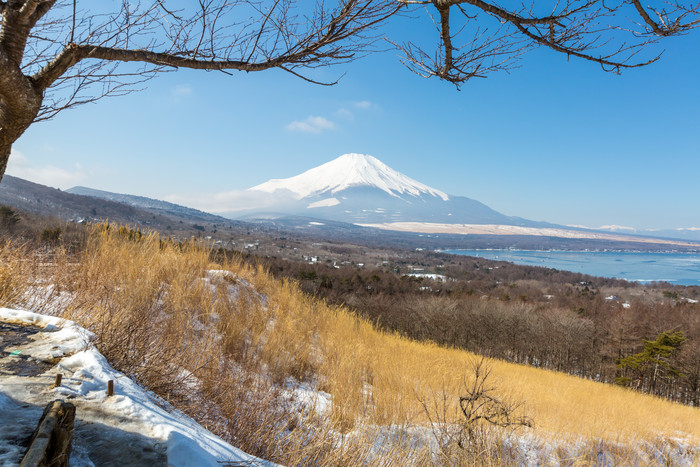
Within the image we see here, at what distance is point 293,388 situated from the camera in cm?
355

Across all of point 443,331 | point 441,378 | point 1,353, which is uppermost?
point 1,353

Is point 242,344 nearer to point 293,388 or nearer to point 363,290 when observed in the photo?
point 293,388

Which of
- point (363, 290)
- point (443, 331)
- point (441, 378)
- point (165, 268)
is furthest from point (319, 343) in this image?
point (363, 290)

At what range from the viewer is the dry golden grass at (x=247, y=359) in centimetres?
224

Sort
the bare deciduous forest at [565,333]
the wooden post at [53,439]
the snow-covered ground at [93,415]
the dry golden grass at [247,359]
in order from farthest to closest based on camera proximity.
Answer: the bare deciduous forest at [565,333] → the dry golden grass at [247,359] → the snow-covered ground at [93,415] → the wooden post at [53,439]

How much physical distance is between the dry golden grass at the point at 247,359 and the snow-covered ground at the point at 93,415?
37cm

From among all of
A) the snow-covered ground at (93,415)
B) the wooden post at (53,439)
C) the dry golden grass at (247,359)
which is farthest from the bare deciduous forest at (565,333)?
the wooden post at (53,439)

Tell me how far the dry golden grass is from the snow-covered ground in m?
0.37

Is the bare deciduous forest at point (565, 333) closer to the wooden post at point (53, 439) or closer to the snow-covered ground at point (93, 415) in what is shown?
the snow-covered ground at point (93, 415)

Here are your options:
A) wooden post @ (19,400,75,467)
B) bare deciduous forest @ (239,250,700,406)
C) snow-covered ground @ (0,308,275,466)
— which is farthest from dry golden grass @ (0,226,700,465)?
bare deciduous forest @ (239,250,700,406)

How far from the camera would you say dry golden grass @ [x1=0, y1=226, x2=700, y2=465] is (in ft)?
7.36

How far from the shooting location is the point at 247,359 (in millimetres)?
3613

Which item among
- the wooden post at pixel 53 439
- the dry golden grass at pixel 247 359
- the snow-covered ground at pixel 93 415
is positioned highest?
the wooden post at pixel 53 439

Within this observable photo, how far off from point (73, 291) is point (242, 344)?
6.04 ft
